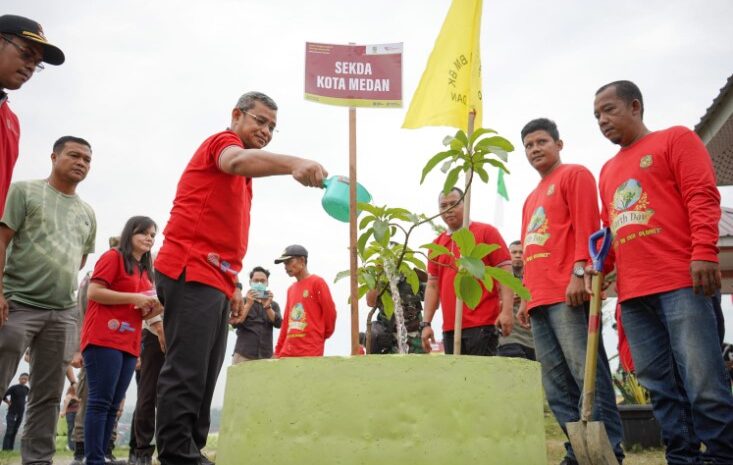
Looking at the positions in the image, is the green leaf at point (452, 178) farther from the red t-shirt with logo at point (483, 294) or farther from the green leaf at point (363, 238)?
the red t-shirt with logo at point (483, 294)

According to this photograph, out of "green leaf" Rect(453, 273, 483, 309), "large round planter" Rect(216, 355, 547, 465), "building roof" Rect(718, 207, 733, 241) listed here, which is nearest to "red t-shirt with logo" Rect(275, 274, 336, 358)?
"green leaf" Rect(453, 273, 483, 309)

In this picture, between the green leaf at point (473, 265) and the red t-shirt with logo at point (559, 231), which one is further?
the red t-shirt with logo at point (559, 231)

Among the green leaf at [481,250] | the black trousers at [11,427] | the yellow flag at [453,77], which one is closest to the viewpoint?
the green leaf at [481,250]

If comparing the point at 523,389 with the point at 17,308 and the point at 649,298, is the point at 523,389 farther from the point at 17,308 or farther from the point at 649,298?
the point at 17,308

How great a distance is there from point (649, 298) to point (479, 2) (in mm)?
1728

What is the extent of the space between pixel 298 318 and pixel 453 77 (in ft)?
10.8

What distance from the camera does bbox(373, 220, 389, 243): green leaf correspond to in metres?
2.06

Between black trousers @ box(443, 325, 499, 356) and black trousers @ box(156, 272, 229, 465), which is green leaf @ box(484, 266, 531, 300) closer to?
black trousers @ box(156, 272, 229, 465)

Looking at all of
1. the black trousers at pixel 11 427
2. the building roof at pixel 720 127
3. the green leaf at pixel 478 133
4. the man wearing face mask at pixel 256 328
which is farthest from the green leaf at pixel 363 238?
the black trousers at pixel 11 427

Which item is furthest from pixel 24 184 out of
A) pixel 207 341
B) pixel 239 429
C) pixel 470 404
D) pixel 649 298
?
pixel 649 298

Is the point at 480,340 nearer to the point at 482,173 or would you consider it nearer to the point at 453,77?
the point at 453,77

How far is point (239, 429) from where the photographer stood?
178 cm

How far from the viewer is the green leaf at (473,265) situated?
6.54ft

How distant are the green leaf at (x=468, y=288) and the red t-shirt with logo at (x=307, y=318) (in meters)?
3.52
